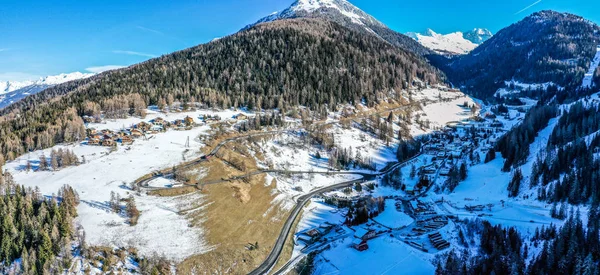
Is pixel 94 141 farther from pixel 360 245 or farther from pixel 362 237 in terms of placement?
pixel 360 245

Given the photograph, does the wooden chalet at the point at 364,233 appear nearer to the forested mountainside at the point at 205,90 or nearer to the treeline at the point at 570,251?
the treeline at the point at 570,251

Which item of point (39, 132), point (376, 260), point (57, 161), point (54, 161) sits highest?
point (39, 132)

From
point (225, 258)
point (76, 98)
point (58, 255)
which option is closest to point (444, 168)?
point (225, 258)

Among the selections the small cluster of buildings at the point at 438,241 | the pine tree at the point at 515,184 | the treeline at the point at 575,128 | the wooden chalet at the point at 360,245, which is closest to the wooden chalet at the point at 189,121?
the wooden chalet at the point at 360,245

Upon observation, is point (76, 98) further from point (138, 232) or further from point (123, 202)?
point (138, 232)

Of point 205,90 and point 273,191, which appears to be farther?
point 205,90

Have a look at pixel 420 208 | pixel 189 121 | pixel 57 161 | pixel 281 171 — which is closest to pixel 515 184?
pixel 420 208

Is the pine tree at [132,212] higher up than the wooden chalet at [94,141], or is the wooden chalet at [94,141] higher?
the wooden chalet at [94,141]
